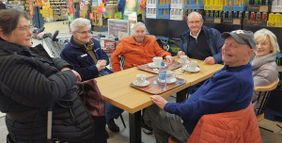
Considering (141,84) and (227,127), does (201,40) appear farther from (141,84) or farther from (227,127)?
(227,127)

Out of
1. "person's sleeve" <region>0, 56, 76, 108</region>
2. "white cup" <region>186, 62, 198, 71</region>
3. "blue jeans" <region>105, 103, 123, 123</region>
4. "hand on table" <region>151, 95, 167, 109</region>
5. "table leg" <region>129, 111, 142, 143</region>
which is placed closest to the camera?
"person's sleeve" <region>0, 56, 76, 108</region>

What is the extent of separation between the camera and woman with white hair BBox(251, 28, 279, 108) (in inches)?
84.2

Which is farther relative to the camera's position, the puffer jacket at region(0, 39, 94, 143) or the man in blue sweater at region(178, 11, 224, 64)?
the man in blue sweater at region(178, 11, 224, 64)

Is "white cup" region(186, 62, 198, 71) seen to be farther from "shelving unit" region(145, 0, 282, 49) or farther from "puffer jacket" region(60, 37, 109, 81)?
"shelving unit" region(145, 0, 282, 49)

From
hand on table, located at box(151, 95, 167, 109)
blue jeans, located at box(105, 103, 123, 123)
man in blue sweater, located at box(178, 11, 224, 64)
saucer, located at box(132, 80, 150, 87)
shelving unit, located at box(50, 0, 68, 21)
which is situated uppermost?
shelving unit, located at box(50, 0, 68, 21)

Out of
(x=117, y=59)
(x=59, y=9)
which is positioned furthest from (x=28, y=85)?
(x=59, y=9)

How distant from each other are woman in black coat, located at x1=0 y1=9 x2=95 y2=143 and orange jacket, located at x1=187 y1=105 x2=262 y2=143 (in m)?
0.75

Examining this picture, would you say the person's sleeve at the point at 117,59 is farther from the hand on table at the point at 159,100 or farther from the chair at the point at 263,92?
the chair at the point at 263,92

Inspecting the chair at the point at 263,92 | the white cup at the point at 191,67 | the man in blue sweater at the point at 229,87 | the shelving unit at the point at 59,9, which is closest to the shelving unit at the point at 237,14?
the chair at the point at 263,92

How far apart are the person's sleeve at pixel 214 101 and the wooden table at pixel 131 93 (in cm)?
26

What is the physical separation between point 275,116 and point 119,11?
3.35 meters

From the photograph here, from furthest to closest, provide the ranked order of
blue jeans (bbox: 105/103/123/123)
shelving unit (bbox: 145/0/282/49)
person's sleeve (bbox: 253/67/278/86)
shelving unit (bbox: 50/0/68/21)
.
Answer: shelving unit (bbox: 50/0/68/21)
shelving unit (bbox: 145/0/282/49)
blue jeans (bbox: 105/103/123/123)
person's sleeve (bbox: 253/67/278/86)

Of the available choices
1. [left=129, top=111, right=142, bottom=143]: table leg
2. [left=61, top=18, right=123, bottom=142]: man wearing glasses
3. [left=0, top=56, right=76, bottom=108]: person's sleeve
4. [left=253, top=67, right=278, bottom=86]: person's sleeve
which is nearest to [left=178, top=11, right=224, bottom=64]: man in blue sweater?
[left=253, top=67, right=278, bottom=86]: person's sleeve

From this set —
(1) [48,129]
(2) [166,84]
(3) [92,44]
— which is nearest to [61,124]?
(1) [48,129]
